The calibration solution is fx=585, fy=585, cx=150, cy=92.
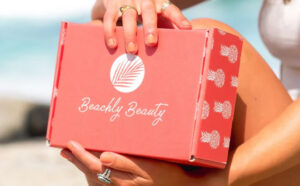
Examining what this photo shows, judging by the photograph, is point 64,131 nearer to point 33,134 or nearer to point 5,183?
point 5,183

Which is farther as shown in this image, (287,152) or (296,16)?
(296,16)

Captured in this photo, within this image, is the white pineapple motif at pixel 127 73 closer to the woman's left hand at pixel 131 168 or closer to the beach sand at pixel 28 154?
the woman's left hand at pixel 131 168

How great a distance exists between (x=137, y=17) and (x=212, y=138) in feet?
0.90

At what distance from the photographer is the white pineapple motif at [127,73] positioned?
39.5 inches

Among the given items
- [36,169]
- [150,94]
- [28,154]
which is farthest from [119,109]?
[28,154]

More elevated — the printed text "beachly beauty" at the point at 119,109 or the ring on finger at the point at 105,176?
the printed text "beachly beauty" at the point at 119,109

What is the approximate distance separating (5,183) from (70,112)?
1522mm

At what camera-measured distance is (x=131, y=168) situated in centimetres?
100

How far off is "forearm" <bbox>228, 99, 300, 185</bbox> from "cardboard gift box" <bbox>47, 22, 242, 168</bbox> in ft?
0.17

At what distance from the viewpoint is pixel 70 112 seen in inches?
41.6

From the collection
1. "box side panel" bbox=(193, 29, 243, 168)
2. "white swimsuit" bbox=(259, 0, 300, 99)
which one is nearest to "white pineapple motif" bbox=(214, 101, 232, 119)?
"box side panel" bbox=(193, 29, 243, 168)

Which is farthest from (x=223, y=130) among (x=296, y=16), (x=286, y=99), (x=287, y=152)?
(x=296, y=16)

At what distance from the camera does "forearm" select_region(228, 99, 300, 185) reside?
104 cm

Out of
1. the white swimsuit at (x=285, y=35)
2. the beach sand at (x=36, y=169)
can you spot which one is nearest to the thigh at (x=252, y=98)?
the white swimsuit at (x=285, y=35)
